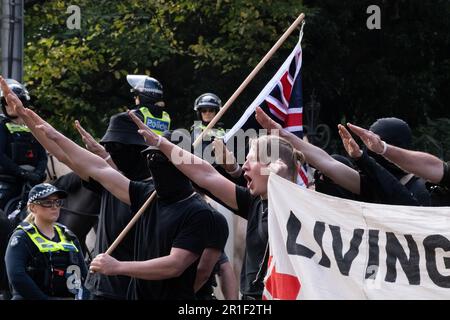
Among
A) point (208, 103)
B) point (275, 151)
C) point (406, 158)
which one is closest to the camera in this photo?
point (275, 151)

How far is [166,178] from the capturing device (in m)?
7.91

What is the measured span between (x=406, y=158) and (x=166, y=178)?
58.7 inches

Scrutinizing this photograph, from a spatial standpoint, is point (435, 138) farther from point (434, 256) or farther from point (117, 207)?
point (434, 256)

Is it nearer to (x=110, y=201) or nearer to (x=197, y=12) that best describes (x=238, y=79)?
(x=197, y=12)

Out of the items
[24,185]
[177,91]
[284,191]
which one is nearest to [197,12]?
[177,91]

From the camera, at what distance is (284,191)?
7152 mm

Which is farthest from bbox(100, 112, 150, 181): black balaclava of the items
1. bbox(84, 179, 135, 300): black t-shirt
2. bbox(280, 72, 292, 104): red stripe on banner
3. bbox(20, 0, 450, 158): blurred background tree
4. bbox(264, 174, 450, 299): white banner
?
bbox(20, 0, 450, 158): blurred background tree

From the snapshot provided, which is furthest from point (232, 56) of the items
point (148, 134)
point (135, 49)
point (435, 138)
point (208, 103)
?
point (148, 134)

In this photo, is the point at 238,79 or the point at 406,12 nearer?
the point at 238,79

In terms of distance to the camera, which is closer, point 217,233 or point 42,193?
point 217,233

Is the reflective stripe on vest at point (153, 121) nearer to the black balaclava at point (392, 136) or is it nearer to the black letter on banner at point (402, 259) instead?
the black balaclava at point (392, 136)

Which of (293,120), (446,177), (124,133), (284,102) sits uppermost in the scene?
(284,102)

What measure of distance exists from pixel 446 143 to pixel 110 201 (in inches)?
512

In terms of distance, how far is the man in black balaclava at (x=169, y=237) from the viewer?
7.69m
